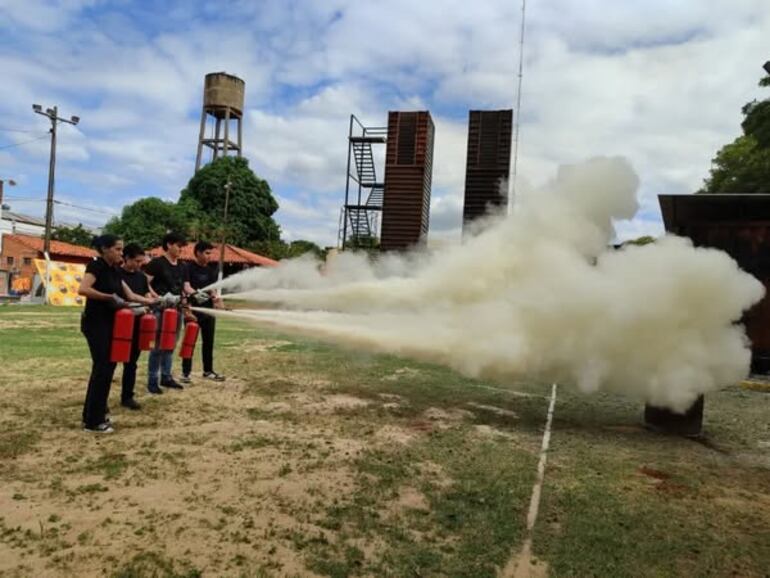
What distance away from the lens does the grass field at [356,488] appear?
364cm

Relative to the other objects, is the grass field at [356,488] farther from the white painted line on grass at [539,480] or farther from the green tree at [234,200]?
the green tree at [234,200]

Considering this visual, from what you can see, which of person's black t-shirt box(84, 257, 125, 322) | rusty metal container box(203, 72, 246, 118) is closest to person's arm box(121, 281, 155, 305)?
person's black t-shirt box(84, 257, 125, 322)

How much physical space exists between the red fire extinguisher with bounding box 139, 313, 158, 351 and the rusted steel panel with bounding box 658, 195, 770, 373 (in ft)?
21.0

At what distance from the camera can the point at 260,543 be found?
3.74 metres

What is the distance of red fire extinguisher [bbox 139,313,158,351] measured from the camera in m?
6.98

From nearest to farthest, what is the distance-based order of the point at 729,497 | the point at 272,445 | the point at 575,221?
the point at 729,497 < the point at 272,445 < the point at 575,221

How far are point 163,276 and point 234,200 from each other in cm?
3856

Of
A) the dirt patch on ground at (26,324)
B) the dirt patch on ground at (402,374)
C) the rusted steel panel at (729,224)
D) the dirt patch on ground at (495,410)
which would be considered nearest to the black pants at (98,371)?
the dirt patch on ground at (495,410)

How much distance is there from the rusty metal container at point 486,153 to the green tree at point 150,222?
97.1 ft

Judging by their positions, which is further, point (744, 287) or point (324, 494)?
point (744, 287)

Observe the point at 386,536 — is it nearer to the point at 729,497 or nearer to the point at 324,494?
the point at 324,494

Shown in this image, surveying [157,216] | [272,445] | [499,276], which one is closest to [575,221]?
[499,276]

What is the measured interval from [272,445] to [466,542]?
101 inches

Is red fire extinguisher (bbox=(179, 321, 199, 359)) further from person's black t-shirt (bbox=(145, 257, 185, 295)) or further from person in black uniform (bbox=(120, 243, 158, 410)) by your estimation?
person in black uniform (bbox=(120, 243, 158, 410))
